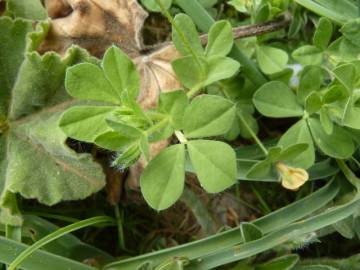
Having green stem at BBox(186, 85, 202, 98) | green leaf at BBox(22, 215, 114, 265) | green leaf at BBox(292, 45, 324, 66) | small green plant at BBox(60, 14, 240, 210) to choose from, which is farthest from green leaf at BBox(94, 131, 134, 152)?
green leaf at BBox(292, 45, 324, 66)

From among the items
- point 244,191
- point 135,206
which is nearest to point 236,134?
point 244,191

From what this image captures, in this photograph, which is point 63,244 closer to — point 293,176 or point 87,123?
point 87,123

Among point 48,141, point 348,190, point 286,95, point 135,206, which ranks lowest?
point 135,206

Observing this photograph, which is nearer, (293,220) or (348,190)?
Result: (293,220)

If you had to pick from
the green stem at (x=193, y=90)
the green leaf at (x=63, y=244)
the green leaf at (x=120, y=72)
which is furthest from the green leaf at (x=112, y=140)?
the green leaf at (x=63, y=244)

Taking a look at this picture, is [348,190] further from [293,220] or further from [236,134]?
[236,134]

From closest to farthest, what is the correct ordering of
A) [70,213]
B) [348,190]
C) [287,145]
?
[287,145]
[348,190]
[70,213]

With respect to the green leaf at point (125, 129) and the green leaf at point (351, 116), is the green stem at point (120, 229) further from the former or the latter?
the green leaf at point (351, 116)
